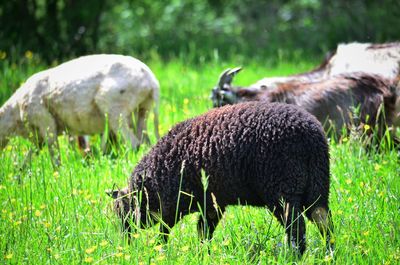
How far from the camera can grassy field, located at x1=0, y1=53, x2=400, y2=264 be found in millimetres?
4516

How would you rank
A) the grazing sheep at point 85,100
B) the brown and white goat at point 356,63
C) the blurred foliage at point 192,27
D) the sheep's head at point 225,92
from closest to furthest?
1. the grazing sheep at point 85,100
2. the sheep's head at point 225,92
3. the brown and white goat at point 356,63
4. the blurred foliage at point 192,27

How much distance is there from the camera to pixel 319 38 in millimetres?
15062

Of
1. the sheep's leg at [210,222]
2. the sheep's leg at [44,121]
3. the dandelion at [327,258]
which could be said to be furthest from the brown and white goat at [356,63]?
the dandelion at [327,258]

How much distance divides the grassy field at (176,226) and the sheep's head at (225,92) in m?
1.37

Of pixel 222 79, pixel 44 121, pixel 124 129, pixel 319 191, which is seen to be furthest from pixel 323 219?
pixel 44 121

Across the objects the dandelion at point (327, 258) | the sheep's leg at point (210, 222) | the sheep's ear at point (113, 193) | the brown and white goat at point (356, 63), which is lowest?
the sheep's leg at point (210, 222)

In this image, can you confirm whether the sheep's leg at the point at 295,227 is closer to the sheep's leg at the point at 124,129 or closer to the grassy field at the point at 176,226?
the grassy field at the point at 176,226

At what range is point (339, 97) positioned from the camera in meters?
7.72

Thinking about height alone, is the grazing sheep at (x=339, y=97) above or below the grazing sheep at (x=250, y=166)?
below

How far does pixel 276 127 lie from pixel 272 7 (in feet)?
44.5

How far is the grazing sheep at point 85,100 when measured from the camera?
738 cm

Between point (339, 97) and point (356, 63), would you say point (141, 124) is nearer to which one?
point (339, 97)

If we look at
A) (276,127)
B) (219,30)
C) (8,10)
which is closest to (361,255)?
(276,127)

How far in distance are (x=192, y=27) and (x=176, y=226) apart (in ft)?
40.9
